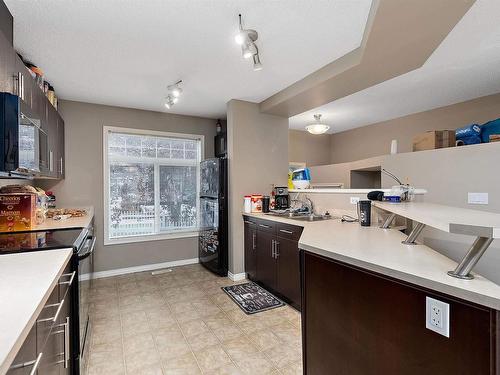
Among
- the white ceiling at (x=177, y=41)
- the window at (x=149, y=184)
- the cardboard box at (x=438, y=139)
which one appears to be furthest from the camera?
the window at (x=149, y=184)

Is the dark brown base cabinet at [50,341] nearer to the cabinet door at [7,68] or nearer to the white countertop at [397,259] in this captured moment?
the cabinet door at [7,68]

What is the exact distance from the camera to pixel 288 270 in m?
2.83

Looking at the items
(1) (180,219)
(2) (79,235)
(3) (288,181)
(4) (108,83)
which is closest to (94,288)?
(1) (180,219)

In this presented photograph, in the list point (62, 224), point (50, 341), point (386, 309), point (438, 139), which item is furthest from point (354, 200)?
point (62, 224)

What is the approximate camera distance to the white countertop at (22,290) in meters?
0.68

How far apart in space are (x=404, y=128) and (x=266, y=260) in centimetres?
360

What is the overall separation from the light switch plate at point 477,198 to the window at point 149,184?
376 centimetres

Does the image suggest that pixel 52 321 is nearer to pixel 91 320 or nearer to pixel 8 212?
pixel 8 212

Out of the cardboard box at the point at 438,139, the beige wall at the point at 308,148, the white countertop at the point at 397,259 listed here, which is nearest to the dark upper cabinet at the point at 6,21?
the white countertop at the point at 397,259

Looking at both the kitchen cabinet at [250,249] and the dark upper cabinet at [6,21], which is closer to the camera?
the dark upper cabinet at [6,21]

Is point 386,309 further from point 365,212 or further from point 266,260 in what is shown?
point 266,260

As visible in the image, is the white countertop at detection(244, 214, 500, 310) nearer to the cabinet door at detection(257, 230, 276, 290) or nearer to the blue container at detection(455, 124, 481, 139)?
the cabinet door at detection(257, 230, 276, 290)

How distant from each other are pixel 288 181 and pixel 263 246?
1218 mm

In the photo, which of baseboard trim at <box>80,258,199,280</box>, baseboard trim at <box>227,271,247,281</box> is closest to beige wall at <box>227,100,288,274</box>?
baseboard trim at <box>227,271,247,281</box>
